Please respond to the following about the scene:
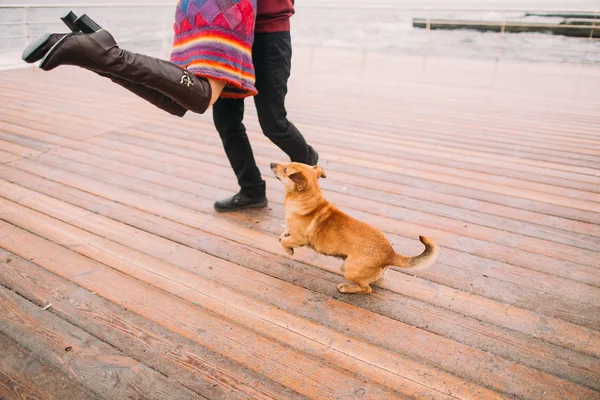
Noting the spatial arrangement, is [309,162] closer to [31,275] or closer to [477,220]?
[477,220]

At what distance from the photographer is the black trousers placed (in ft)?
6.59

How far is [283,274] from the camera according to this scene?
190 centimetres

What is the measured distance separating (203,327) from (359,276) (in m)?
0.61

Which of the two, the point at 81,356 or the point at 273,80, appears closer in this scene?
the point at 81,356

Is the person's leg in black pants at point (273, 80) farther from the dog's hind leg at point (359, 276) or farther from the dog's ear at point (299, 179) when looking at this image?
the dog's hind leg at point (359, 276)

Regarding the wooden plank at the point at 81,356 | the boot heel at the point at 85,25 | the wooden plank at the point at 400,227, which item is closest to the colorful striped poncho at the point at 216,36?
Result: the boot heel at the point at 85,25

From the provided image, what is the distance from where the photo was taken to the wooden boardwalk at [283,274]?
1.38 metres

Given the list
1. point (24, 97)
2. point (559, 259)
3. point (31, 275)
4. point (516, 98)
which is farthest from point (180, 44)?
point (516, 98)

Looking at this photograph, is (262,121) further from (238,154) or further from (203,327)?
(203,327)

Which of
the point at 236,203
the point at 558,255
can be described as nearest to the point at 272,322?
the point at 236,203

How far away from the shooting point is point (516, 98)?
5750mm

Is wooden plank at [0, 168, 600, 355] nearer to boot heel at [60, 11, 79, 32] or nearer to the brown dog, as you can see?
the brown dog

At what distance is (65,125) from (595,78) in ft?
27.8

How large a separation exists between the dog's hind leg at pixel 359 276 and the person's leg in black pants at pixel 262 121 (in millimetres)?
813
